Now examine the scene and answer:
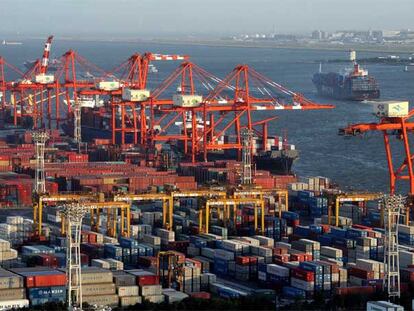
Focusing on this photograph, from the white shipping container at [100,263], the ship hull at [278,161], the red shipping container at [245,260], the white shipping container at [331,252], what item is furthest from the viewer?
the ship hull at [278,161]

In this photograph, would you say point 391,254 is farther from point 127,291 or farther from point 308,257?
point 127,291

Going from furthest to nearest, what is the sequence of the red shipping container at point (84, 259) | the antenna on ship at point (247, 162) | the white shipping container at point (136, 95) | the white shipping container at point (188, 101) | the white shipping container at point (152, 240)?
the white shipping container at point (136, 95) < the white shipping container at point (188, 101) < the antenna on ship at point (247, 162) < the white shipping container at point (152, 240) < the red shipping container at point (84, 259)

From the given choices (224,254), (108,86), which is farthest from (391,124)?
(108,86)

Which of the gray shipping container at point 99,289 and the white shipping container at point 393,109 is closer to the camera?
the gray shipping container at point 99,289

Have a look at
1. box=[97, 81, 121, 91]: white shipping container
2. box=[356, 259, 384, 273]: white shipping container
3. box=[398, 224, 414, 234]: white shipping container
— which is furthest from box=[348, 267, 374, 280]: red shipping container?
box=[97, 81, 121, 91]: white shipping container

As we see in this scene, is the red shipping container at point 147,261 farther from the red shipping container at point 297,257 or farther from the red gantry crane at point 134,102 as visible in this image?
the red gantry crane at point 134,102

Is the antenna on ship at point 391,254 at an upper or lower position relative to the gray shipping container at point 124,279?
upper

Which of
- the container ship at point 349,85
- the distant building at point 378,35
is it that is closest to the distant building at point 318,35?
the distant building at point 378,35

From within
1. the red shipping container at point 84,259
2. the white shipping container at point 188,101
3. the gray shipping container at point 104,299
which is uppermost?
the white shipping container at point 188,101

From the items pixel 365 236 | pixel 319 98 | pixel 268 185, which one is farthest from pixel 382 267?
pixel 319 98
